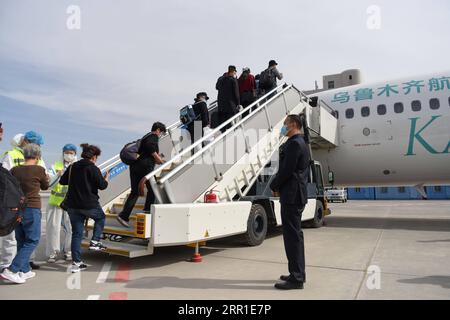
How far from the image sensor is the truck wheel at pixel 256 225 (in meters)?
6.54

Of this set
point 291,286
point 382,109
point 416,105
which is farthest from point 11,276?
point 416,105

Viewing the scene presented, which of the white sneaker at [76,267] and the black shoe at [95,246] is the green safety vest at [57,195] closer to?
the black shoe at [95,246]

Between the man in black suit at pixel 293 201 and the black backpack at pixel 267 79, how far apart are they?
16.5 ft

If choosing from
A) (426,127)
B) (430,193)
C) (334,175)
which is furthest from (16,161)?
(430,193)

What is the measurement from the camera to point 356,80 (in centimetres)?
5419

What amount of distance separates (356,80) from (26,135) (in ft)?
186

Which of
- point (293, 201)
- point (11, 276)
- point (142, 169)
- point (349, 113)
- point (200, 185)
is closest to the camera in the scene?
point (293, 201)

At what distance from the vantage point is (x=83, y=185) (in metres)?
4.73

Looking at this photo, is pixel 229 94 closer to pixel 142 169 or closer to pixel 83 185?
pixel 142 169

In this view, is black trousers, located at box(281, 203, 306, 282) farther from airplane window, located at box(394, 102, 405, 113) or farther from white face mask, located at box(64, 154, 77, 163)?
airplane window, located at box(394, 102, 405, 113)

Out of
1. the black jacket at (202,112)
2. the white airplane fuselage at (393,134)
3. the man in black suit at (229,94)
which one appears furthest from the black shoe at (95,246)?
the white airplane fuselage at (393,134)

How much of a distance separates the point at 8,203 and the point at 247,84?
6.08 m
